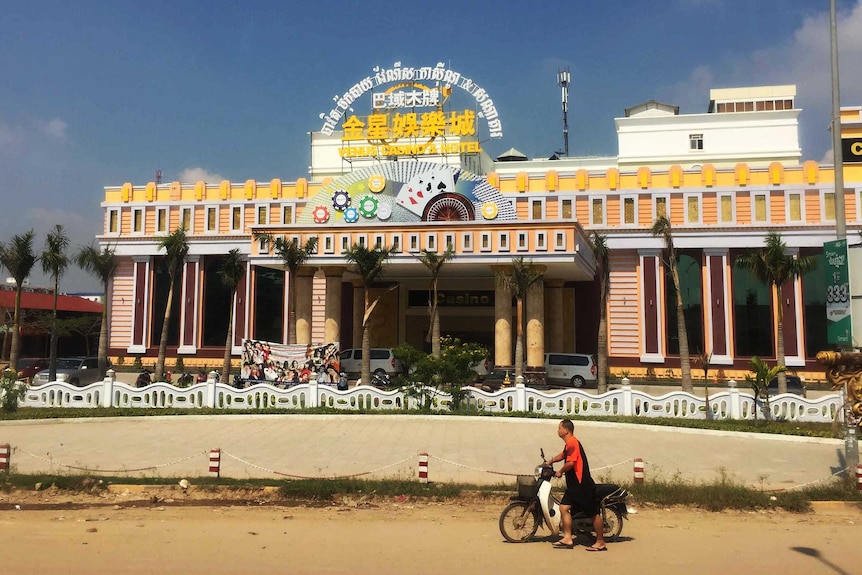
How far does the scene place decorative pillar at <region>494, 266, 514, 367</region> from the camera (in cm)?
2847

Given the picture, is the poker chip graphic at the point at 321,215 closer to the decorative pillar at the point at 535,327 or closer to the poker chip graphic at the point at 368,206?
the poker chip graphic at the point at 368,206

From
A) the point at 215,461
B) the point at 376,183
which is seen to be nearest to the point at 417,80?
the point at 376,183

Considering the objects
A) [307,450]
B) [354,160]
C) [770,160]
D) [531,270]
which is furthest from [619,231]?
[307,450]

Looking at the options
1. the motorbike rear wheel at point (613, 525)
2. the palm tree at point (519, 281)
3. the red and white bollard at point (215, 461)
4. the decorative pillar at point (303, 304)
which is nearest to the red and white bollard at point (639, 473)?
the motorbike rear wheel at point (613, 525)

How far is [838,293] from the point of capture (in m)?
12.7

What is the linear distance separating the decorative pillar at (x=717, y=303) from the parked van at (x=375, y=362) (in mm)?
16877

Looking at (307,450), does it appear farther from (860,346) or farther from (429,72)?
(429,72)

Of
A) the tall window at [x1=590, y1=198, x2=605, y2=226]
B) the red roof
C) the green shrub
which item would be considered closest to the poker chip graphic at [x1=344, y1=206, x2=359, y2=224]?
the tall window at [x1=590, y1=198, x2=605, y2=226]

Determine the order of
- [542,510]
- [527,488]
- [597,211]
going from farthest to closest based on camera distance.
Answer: [597,211] → [527,488] → [542,510]

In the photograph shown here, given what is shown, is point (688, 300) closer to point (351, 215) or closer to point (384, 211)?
point (384, 211)

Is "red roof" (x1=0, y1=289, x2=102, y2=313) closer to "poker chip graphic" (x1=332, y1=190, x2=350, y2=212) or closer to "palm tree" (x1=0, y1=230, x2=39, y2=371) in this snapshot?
"palm tree" (x1=0, y1=230, x2=39, y2=371)

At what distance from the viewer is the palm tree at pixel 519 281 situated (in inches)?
974

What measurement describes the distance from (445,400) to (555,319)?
50.3 feet

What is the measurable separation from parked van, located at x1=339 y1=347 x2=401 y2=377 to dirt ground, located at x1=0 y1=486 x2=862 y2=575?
20257 millimetres
